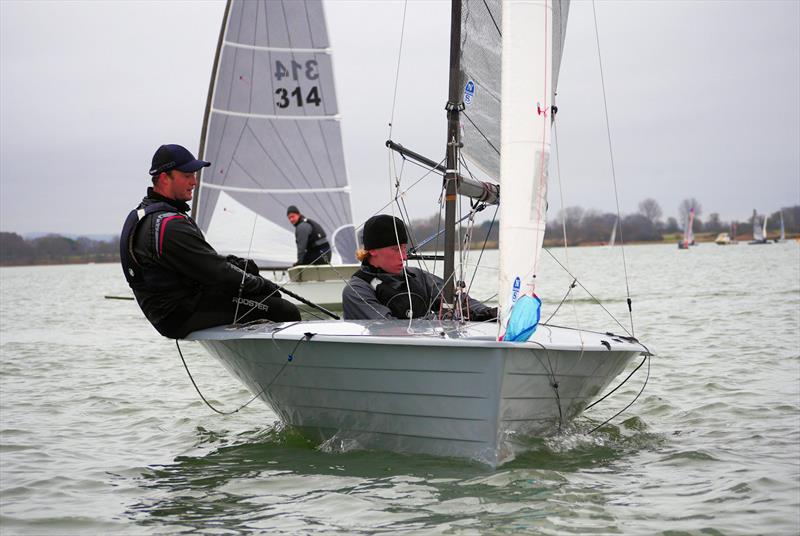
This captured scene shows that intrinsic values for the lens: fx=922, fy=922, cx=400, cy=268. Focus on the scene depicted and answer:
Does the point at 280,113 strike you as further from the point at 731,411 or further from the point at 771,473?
the point at 771,473

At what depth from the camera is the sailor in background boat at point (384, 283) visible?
583 cm

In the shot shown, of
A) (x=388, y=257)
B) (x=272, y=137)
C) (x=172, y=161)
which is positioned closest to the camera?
(x=172, y=161)

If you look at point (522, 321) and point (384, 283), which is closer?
point (522, 321)

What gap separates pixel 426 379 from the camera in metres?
4.59

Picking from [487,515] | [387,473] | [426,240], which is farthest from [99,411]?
[487,515]

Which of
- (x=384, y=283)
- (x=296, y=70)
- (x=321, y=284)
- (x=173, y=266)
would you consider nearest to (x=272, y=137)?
(x=296, y=70)

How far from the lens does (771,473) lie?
4.75 metres

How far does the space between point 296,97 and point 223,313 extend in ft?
39.2

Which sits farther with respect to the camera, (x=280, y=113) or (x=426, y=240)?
(x=280, y=113)

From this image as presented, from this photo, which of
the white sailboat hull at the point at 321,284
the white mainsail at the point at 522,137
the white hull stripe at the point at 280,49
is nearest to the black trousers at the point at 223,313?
the white mainsail at the point at 522,137

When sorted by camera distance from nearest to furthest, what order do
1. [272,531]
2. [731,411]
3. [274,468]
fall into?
[272,531], [274,468], [731,411]

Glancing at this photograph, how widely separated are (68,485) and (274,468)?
1.11 meters

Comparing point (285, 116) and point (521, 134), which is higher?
point (285, 116)

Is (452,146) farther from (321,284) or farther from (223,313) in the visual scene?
(321,284)
